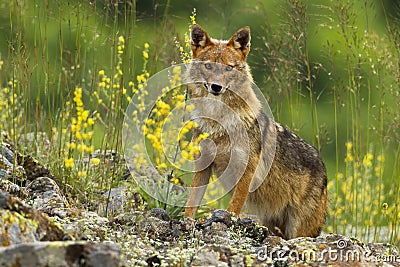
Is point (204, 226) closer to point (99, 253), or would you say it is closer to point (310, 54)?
point (99, 253)

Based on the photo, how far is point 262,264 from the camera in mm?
3861

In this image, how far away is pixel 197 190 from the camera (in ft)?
18.3

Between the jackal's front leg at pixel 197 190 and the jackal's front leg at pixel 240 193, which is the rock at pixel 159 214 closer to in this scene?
the jackal's front leg at pixel 197 190

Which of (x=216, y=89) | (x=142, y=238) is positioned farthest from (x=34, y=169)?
(x=216, y=89)

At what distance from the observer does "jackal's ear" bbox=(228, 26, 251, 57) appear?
18.7ft

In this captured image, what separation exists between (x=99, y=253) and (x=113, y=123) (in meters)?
3.01

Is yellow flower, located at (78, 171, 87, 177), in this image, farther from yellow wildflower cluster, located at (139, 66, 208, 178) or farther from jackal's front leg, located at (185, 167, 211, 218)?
jackal's front leg, located at (185, 167, 211, 218)

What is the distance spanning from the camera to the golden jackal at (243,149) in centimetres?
556

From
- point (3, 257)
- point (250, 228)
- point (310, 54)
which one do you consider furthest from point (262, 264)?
point (310, 54)

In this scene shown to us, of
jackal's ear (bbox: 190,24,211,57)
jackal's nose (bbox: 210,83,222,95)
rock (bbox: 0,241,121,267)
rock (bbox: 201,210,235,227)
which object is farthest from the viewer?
jackal's ear (bbox: 190,24,211,57)
